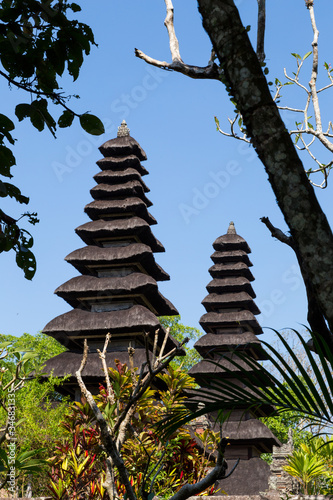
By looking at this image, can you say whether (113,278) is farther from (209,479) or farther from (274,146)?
(274,146)

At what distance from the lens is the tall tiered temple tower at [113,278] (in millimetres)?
17156

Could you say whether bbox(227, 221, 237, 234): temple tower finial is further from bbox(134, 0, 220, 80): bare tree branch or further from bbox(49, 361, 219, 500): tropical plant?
bbox(134, 0, 220, 80): bare tree branch

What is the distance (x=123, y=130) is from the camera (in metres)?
A: 21.4

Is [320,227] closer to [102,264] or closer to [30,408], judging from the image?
[30,408]

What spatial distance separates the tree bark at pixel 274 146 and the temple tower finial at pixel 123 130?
61.8 ft

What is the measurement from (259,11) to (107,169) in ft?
59.4

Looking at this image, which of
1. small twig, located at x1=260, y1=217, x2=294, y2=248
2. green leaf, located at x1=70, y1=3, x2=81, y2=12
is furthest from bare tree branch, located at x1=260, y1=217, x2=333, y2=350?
green leaf, located at x1=70, y1=3, x2=81, y2=12

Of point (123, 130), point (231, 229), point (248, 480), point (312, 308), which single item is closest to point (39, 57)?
point (312, 308)

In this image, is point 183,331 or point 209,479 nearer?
point 209,479

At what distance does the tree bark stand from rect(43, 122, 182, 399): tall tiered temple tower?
13.7 metres

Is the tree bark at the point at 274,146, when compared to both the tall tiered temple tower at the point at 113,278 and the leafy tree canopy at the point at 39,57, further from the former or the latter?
the tall tiered temple tower at the point at 113,278

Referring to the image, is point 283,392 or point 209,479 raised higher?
point 283,392

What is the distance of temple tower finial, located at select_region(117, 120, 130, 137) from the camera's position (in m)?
21.3

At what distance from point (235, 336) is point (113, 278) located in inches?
308
